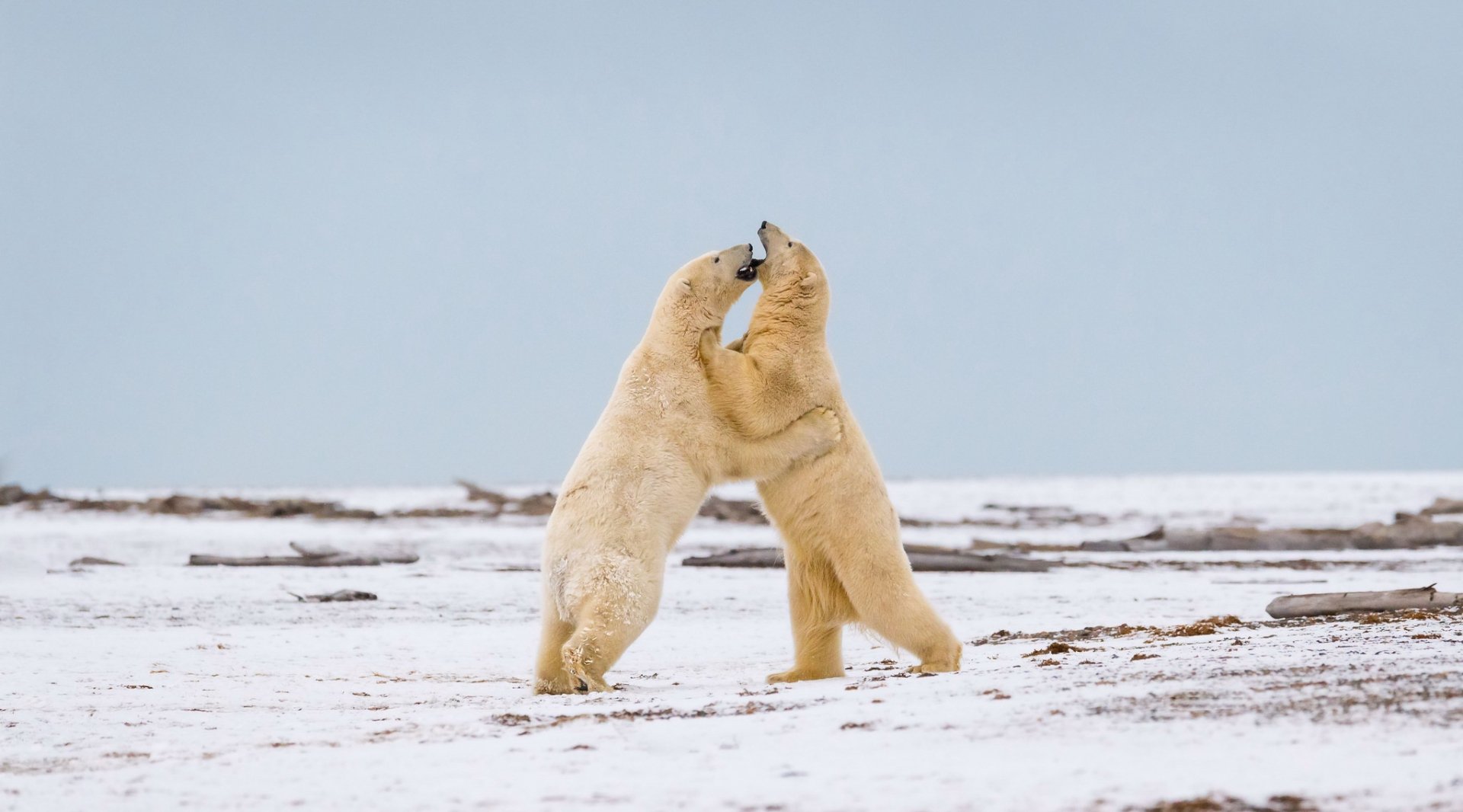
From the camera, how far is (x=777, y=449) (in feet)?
20.5

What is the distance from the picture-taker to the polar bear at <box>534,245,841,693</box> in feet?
18.7

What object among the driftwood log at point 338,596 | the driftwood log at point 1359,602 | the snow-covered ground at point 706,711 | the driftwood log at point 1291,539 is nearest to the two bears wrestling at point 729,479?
the snow-covered ground at point 706,711

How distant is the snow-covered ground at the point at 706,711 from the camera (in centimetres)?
329

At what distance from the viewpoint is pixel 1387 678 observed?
13.6 feet

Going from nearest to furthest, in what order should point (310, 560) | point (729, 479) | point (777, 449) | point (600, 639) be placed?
point (600, 639) < point (777, 449) < point (729, 479) < point (310, 560)

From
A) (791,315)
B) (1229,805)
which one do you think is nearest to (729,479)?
Result: (791,315)

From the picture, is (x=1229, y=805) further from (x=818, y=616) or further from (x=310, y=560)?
(x=310, y=560)

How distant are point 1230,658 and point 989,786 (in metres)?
2.18

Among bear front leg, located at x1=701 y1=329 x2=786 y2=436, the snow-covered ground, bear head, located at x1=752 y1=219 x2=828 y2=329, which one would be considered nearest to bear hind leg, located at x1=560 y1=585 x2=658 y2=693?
the snow-covered ground

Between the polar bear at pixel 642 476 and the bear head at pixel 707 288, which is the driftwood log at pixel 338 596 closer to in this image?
the polar bear at pixel 642 476

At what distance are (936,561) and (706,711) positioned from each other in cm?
824

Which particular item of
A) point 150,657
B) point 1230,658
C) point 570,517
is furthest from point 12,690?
point 1230,658

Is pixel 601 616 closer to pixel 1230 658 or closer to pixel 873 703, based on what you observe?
pixel 873 703

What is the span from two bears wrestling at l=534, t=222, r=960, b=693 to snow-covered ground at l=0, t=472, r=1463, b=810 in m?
0.32
